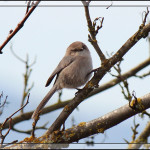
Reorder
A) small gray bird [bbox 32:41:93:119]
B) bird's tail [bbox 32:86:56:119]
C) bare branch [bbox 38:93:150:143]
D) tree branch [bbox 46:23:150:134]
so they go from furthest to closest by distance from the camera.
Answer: small gray bird [bbox 32:41:93:119]
bird's tail [bbox 32:86:56:119]
tree branch [bbox 46:23:150:134]
bare branch [bbox 38:93:150:143]

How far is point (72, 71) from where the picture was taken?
3.55 metres

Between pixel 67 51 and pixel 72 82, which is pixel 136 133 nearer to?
pixel 72 82

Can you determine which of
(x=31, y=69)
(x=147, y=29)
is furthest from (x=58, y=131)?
(x=31, y=69)

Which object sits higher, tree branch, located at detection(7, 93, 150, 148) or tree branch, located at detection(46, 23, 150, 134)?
tree branch, located at detection(46, 23, 150, 134)

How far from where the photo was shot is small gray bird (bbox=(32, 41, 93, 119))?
3.50 meters

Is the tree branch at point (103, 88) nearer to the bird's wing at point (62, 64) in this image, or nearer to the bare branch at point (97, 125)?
the bird's wing at point (62, 64)

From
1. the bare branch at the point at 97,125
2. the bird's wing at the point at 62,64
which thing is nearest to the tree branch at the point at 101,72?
the bare branch at the point at 97,125

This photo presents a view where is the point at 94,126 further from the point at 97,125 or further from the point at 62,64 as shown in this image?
the point at 62,64

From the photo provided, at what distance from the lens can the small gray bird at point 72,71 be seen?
11.5 feet

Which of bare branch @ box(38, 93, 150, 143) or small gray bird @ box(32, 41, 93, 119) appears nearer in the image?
bare branch @ box(38, 93, 150, 143)

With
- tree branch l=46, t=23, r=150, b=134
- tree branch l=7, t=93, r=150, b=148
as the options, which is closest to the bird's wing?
tree branch l=46, t=23, r=150, b=134

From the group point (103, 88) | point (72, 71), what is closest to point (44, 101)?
point (72, 71)

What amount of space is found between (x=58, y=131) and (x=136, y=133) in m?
1.11

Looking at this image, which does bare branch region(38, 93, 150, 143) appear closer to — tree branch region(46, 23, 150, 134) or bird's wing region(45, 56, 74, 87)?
tree branch region(46, 23, 150, 134)
